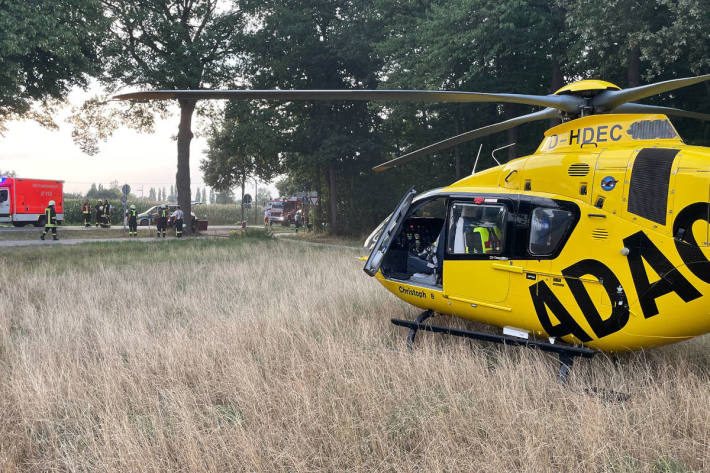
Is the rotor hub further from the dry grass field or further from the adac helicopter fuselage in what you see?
the dry grass field

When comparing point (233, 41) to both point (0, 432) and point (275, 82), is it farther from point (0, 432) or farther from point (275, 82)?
point (0, 432)

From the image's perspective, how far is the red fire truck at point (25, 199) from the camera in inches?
1166

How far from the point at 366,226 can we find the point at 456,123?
7778 millimetres

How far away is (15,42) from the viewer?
12.2 meters

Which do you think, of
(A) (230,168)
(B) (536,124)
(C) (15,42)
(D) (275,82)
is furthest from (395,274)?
(A) (230,168)

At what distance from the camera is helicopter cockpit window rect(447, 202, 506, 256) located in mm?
5258

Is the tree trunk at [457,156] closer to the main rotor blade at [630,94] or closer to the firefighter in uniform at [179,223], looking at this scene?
the firefighter in uniform at [179,223]

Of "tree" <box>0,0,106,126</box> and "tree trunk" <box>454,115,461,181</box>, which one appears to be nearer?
"tree" <box>0,0,106,126</box>

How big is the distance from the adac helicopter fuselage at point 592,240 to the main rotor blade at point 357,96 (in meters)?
0.32

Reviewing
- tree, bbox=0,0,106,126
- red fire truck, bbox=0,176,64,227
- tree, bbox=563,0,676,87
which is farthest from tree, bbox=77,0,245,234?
tree, bbox=563,0,676,87

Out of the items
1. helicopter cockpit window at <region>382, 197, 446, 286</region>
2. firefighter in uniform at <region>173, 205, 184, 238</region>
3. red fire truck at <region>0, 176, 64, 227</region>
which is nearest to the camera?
helicopter cockpit window at <region>382, 197, 446, 286</region>

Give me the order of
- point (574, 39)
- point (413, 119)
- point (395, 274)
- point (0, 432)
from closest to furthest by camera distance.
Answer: point (0, 432)
point (395, 274)
point (574, 39)
point (413, 119)

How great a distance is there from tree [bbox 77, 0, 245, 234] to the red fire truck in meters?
11.0

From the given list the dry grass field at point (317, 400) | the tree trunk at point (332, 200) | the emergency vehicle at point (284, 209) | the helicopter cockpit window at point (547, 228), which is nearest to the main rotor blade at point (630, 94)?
the helicopter cockpit window at point (547, 228)
